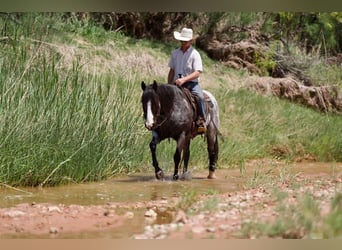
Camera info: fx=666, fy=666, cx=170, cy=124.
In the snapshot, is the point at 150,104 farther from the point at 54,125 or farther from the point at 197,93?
the point at 197,93

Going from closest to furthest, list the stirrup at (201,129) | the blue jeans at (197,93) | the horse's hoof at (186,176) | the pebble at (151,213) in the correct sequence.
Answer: the pebble at (151,213), the horse's hoof at (186,176), the blue jeans at (197,93), the stirrup at (201,129)

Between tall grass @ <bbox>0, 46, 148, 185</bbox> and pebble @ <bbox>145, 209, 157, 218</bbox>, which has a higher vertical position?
tall grass @ <bbox>0, 46, 148, 185</bbox>

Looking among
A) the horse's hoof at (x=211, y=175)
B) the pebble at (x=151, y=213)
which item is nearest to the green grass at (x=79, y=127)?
the horse's hoof at (x=211, y=175)

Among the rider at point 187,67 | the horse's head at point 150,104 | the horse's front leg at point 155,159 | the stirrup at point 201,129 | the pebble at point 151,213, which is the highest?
the rider at point 187,67

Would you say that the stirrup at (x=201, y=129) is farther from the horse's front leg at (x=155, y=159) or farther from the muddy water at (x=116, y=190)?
the horse's front leg at (x=155, y=159)

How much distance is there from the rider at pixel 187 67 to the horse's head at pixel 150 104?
681 mm

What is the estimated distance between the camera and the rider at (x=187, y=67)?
7425 mm

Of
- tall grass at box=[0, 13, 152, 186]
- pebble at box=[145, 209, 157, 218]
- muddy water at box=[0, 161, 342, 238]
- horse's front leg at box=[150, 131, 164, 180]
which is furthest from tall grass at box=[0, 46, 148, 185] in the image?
pebble at box=[145, 209, 157, 218]

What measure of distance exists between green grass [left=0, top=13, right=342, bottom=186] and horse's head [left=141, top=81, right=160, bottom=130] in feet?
2.38

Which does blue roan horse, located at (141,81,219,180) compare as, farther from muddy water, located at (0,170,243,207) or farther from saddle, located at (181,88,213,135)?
muddy water, located at (0,170,243,207)

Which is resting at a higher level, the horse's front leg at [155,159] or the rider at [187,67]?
the rider at [187,67]

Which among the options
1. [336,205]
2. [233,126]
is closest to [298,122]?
[233,126]

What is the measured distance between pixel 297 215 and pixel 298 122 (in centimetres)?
925

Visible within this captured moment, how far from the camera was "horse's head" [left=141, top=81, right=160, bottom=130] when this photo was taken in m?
6.72
